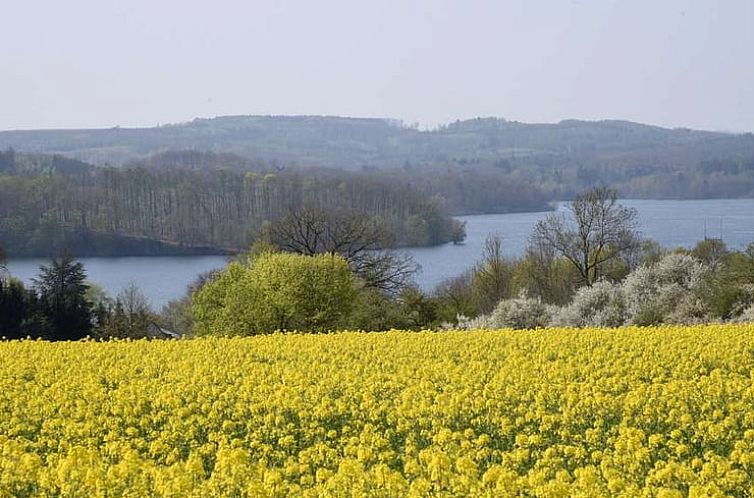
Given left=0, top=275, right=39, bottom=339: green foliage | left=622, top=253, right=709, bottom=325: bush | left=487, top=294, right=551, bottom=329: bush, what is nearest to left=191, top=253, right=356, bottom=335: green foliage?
left=487, top=294, right=551, bottom=329: bush

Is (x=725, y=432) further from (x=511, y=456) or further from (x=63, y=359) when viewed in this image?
(x=63, y=359)

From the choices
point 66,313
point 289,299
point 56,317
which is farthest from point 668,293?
point 56,317

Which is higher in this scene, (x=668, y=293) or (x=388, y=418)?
(x=388, y=418)

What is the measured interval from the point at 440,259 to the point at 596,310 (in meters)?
57.2

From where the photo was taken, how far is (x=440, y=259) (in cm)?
9256

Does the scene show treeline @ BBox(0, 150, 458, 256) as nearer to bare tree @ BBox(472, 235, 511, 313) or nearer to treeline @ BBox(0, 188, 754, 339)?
bare tree @ BBox(472, 235, 511, 313)

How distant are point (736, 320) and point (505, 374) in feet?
60.3

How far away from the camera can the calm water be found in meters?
81.5

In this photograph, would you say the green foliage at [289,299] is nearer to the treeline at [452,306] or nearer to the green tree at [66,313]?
the treeline at [452,306]

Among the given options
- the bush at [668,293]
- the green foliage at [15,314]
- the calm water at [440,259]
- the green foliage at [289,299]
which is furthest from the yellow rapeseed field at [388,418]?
the calm water at [440,259]

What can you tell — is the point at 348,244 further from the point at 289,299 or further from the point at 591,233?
the point at 289,299

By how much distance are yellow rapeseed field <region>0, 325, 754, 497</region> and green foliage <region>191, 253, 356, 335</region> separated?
17318 millimetres

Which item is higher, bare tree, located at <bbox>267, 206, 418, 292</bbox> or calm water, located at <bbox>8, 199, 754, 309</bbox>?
bare tree, located at <bbox>267, 206, 418, 292</bbox>

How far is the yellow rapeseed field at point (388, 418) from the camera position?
7633mm
